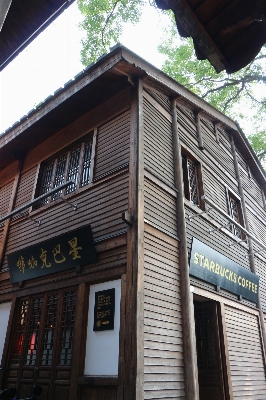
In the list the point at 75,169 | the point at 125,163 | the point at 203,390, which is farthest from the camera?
the point at 75,169

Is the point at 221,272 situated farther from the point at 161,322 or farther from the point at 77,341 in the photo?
the point at 77,341

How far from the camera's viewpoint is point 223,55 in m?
2.77

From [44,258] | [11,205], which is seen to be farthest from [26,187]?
[44,258]

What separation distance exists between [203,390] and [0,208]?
8.18m

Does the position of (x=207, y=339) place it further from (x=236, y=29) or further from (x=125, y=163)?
(x=236, y=29)

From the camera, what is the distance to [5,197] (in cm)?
1106

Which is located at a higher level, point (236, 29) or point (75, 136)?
point (75, 136)

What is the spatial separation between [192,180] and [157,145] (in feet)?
6.89

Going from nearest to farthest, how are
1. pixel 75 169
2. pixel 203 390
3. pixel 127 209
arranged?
pixel 127 209, pixel 203 390, pixel 75 169

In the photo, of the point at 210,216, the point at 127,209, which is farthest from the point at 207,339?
the point at 127,209

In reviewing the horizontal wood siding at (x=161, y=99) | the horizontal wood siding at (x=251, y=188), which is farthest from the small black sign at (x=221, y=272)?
the horizontal wood siding at (x=251, y=188)

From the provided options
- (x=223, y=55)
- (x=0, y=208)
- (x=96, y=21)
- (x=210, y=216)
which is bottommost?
(x=223, y=55)

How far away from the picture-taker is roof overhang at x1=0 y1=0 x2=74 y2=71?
3.45 m

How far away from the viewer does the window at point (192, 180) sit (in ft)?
30.6
